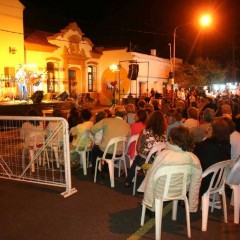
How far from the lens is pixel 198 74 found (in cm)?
3375

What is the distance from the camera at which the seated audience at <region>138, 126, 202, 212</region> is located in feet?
13.2

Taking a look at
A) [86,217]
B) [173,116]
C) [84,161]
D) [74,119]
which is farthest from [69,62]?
[86,217]

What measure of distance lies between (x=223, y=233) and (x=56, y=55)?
19644mm

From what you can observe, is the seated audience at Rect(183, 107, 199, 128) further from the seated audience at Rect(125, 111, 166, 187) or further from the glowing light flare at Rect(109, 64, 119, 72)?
the glowing light flare at Rect(109, 64, 119, 72)

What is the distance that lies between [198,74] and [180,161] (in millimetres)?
30975

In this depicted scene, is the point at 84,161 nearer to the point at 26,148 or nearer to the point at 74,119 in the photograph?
the point at 26,148

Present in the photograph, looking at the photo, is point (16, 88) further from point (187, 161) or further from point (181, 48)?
point (181, 48)

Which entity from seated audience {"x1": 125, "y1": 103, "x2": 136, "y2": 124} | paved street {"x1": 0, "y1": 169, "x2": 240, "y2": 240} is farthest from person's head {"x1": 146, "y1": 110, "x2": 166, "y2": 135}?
seated audience {"x1": 125, "y1": 103, "x2": 136, "y2": 124}

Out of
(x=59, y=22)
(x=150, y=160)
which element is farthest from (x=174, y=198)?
(x=59, y=22)

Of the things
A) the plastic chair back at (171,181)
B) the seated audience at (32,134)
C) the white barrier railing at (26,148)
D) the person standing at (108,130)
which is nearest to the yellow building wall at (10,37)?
the white barrier railing at (26,148)

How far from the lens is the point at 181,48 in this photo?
4338cm

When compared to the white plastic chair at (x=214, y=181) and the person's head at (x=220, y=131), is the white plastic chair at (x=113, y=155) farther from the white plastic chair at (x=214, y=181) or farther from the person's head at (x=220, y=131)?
the white plastic chair at (x=214, y=181)

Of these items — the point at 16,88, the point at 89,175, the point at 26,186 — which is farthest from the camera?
the point at 16,88

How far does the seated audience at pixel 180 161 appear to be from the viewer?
4.03 metres
